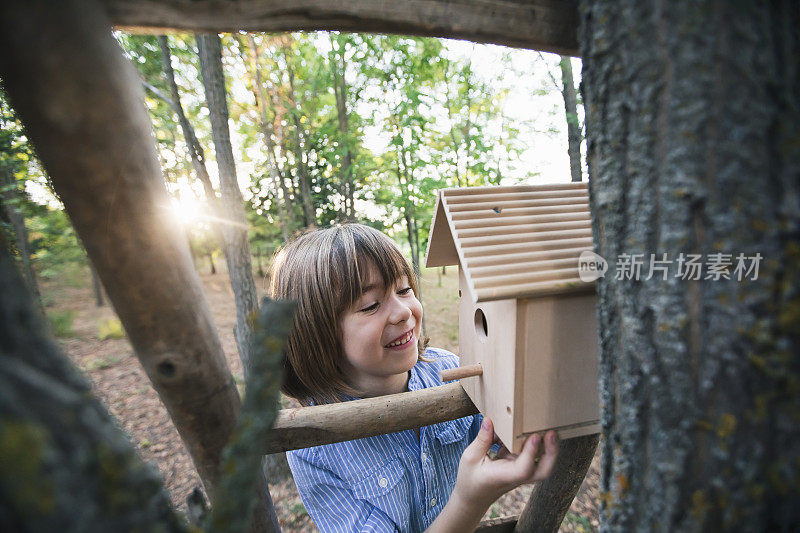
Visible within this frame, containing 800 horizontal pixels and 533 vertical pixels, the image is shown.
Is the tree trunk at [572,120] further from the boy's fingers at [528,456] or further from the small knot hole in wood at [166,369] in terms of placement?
the small knot hole in wood at [166,369]

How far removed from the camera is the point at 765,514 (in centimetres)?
59

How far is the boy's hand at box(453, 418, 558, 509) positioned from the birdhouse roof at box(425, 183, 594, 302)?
50cm

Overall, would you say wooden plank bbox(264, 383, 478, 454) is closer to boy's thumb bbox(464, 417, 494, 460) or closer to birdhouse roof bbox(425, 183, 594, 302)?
boy's thumb bbox(464, 417, 494, 460)

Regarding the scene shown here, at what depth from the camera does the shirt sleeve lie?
59.6 inches

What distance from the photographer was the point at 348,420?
1.28 meters

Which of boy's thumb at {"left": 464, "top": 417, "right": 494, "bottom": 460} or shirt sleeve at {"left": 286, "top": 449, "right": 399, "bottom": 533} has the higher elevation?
boy's thumb at {"left": 464, "top": 417, "right": 494, "bottom": 460}

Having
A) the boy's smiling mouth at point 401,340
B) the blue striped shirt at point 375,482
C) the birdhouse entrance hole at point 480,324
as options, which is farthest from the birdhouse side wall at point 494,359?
the blue striped shirt at point 375,482

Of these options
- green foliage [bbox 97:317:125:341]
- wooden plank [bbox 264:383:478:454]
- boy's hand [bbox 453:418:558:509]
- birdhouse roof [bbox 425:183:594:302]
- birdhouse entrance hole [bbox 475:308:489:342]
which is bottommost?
green foliage [bbox 97:317:125:341]

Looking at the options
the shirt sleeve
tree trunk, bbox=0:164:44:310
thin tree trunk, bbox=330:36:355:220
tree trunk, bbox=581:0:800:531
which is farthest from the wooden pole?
thin tree trunk, bbox=330:36:355:220

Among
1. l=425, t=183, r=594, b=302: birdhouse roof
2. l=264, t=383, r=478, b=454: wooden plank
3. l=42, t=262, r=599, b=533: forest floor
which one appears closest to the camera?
l=425, t=183, r=594, b=302: birdhouse roof

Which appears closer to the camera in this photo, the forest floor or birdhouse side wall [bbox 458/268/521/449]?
birdhouse side wall [bbox 458/268/521/449]

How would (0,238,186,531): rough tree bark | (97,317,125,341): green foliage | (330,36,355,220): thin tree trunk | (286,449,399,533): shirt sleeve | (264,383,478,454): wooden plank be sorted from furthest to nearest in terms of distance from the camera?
1. (97,317,125,341): green foliage
2. (330,36,355,220): thin tree trunk
3. (286,449,399,533): shirt sleeve
4. (264,383,478,454): wooden plank
5. (0,238,186,531): rough tree bark

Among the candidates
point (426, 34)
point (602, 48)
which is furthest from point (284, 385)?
point (602, 48)

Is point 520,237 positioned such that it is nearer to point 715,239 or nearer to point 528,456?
point 715,239
